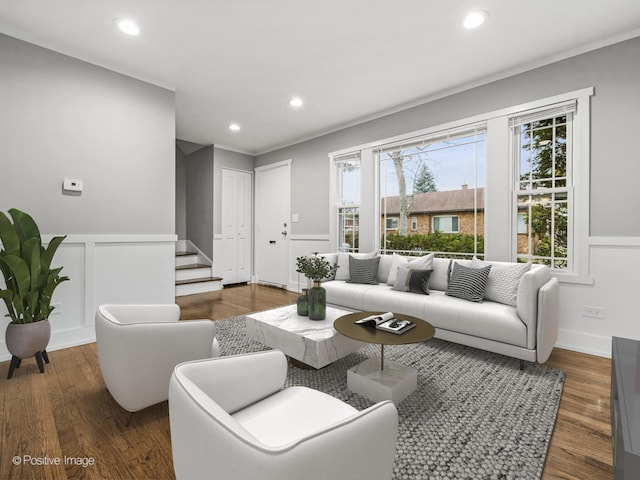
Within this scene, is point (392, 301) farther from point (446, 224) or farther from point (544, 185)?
point (544, 185)

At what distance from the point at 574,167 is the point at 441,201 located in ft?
4.28

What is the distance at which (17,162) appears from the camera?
2.65 meters

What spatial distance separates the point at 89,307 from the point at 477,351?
147 inches

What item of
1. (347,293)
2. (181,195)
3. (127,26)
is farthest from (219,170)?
(347,293)

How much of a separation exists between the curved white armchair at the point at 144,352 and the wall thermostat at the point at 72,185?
1792 mm

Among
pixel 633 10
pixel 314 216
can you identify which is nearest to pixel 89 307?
pixel 314 216

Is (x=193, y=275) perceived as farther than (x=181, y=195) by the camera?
No

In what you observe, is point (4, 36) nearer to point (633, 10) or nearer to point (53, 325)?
point (53, 325)

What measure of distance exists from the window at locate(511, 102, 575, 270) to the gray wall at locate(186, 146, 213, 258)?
4964 millimetres

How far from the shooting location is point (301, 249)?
551cm

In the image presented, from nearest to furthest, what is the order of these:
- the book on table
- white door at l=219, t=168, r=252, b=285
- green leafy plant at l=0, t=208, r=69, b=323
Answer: the book on table → green leafy plant at l=0, t=208, r=69, b=323 → white door at l=219, t=168, r=252, b=285

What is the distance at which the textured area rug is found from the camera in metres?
1.42

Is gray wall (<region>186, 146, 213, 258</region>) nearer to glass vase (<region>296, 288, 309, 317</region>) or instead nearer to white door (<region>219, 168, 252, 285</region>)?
white door (<region>219, 168, 252, 285</region>)

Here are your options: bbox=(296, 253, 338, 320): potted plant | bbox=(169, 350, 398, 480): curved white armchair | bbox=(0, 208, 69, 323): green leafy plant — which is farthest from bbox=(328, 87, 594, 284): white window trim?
bbox=(0, 208, 69, 323): green leafy plant
